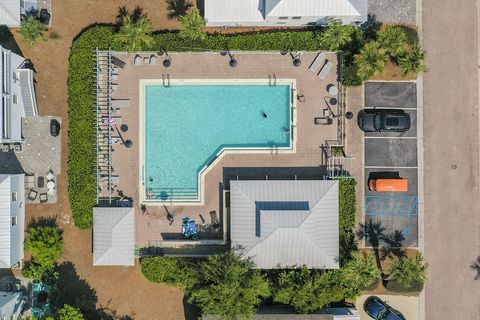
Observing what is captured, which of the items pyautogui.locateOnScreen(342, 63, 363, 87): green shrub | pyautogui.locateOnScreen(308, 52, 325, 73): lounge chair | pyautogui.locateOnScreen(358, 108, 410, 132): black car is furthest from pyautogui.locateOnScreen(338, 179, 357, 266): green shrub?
pyautogui.locateOnScreen(308, 52, 325, 73): lounge chair

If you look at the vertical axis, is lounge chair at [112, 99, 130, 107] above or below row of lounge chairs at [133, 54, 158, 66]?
below

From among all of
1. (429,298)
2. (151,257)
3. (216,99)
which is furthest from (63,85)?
(429,298)

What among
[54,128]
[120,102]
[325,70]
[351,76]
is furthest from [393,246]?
[54,128]

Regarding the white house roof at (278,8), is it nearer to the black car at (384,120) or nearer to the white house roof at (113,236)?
the black car at (384,120)

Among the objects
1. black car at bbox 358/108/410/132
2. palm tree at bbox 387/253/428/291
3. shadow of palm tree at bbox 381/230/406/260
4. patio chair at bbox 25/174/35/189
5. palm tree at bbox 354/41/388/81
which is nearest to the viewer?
palm tree at bbox 387/253/428/291

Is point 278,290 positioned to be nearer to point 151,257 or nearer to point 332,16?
point 151,257

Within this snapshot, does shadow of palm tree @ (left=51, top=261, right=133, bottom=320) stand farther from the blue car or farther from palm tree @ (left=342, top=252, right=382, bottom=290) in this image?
the blue car
